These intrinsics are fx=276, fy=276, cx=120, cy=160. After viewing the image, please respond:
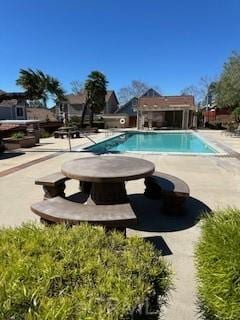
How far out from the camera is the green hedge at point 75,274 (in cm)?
156

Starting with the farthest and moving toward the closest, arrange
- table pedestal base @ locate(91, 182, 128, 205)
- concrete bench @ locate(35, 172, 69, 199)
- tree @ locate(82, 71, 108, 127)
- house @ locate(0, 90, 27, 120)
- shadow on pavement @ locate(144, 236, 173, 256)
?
tree @ locate(82, 71, 108, 127), house @ locate(0, 90, 27, 120), concrete bench @ locate(35, 172, 69, 199), table pedestal base @ locate(91, 182, 128, 205), shadow on pavement @ locate(144, 236, 173, 256)

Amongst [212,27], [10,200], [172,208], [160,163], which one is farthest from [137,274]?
[212,27]

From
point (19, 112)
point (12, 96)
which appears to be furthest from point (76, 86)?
point (12, 96)

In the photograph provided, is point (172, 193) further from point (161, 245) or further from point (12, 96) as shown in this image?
point (12, 96)

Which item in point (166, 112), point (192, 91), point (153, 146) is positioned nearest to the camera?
point (153, 146)

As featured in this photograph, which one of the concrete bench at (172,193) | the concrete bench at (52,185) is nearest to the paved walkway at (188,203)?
the concrete bench at (172,193)

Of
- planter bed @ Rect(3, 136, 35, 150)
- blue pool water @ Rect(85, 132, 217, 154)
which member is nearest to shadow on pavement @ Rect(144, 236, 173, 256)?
blue pool water @ Rect(85, 132, 217, 154)

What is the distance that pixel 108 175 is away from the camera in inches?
199

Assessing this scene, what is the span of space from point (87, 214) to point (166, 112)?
37094 mm

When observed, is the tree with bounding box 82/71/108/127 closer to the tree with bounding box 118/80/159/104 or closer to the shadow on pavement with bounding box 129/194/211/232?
the shadow on pavement with bounding box 129/194/211/232

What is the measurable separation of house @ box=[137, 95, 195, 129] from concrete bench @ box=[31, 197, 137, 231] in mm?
32707

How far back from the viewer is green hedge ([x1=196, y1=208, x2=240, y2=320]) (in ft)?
6.97

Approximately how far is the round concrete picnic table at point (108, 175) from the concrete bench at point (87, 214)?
0.67m

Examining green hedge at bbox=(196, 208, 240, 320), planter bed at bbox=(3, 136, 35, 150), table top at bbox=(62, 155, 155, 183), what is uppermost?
table top at bbox=(62, 155, 155, 183)
